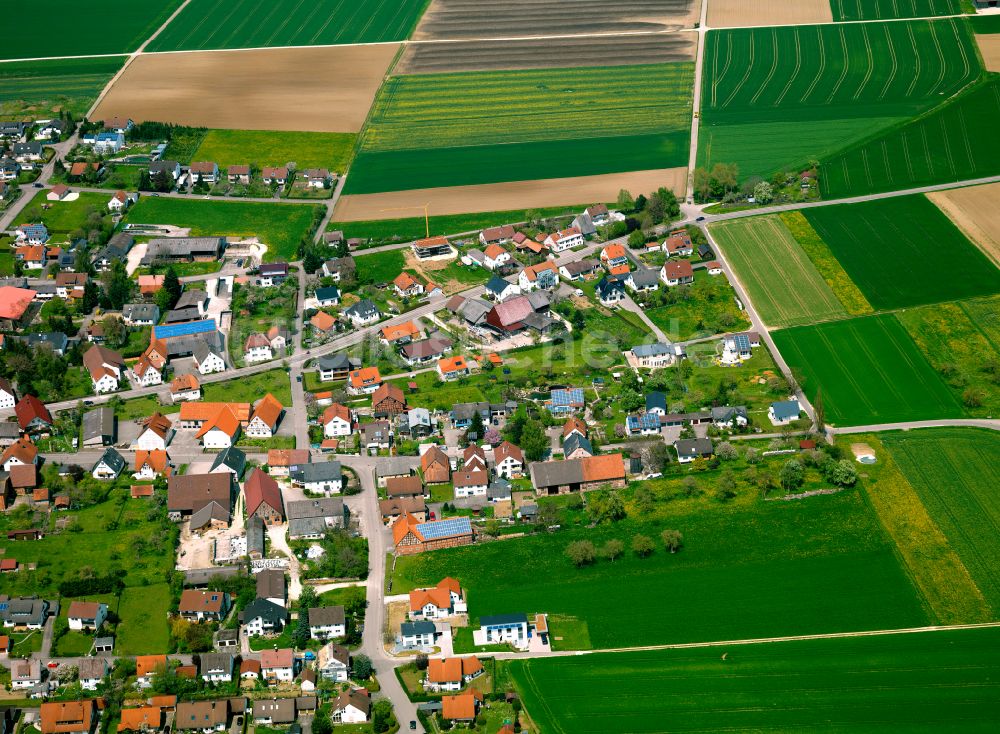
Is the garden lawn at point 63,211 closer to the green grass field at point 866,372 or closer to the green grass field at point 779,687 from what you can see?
the green grass field at point 866,372

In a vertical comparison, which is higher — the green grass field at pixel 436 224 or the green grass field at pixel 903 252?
the green grass field at pixel 436 224

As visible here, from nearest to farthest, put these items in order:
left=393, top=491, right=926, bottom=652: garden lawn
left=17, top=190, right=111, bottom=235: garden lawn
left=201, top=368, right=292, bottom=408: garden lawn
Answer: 1. left=393, top=491, right=926, bottom=652: garden lawn
2. left=201, top=368, right=292, bottom=408: garden lawn
3. left=17, top=190, right=111, bottom=235: garden lawn

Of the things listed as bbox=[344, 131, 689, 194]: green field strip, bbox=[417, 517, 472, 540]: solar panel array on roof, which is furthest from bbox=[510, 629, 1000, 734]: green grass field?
bbox=[344, 131, 689, 194]: green field strip

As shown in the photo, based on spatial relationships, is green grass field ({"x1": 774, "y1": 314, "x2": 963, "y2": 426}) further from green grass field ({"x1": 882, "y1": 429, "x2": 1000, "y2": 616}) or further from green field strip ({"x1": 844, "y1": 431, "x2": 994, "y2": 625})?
green field strip ({"x1": 844, "y1": 431, "x2": 994, "y2": 625})

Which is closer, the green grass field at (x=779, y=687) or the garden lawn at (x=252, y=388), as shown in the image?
the green grass field at (x=779, y=687)

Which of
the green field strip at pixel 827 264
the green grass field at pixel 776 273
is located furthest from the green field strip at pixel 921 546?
the green field strip at pixel 827 264

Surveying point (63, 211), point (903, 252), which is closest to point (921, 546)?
point (903, 252)
